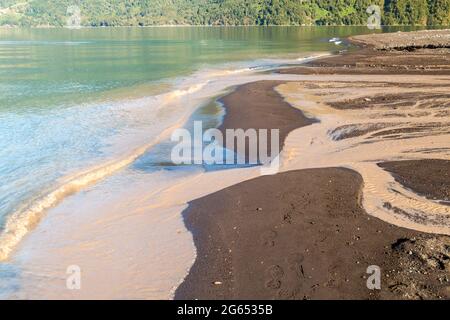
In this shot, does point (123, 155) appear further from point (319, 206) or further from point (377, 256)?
point (377, 256)

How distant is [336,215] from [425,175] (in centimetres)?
444

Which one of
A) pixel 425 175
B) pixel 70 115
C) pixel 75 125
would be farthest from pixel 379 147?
pixel 70 115

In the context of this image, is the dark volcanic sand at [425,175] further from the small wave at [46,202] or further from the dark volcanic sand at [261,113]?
the small wave at [46,202]

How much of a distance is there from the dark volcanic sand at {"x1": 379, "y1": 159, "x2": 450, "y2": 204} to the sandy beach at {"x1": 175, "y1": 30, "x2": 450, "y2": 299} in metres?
0.03

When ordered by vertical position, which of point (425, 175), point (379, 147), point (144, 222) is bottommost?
point (144, 222)

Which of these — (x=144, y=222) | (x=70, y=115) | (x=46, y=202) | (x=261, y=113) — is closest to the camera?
(x=144, y=222)

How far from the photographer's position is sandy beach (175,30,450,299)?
8625mm

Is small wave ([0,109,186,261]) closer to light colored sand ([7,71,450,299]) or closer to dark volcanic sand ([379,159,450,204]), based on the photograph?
light colored sand ([7,71,450,299])

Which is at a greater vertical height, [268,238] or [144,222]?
[268,238]

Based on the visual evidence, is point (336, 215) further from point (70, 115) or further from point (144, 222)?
point (70, 115)

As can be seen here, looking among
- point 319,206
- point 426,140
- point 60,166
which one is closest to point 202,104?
point 60,166

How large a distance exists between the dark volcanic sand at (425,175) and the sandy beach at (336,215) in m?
0.03

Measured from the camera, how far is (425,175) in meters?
14.0

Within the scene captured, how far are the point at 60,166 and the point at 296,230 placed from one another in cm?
1105
